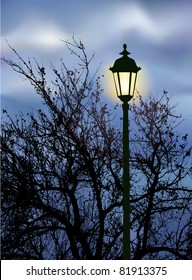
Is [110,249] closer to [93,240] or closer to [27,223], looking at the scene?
[93,240]

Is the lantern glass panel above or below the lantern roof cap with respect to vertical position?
below

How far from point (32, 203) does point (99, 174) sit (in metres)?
1.61

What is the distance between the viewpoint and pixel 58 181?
1139 centimetres

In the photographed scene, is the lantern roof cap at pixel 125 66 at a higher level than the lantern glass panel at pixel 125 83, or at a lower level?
higher

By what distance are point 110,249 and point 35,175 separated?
215cm

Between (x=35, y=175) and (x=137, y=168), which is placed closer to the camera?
(x=35, y=175)

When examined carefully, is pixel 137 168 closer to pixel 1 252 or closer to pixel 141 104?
pixel 141 104

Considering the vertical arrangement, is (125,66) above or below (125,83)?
above
